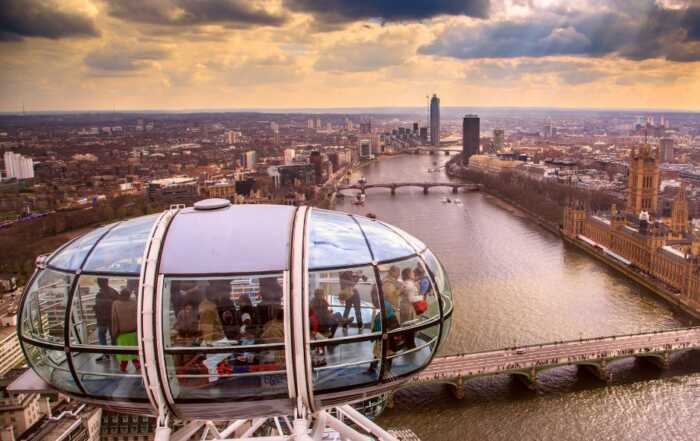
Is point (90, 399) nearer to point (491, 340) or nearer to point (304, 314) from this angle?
point (304, 314)

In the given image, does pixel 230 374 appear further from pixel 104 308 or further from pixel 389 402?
pixel 389 402

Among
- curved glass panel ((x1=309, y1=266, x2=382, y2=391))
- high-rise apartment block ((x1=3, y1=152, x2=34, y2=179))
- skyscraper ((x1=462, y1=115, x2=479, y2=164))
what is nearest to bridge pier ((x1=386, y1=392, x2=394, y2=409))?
curved glass panel ((x1=309, y1=266, x2=382, y2=391))

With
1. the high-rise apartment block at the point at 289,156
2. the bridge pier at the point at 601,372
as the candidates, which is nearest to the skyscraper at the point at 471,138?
the high-rise apartment block at the point at 289,156

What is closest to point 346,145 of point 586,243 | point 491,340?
point 586,243

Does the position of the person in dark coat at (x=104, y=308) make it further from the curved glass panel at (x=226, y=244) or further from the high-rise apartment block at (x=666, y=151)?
the high-rise apartment block at (x=666, y=151)

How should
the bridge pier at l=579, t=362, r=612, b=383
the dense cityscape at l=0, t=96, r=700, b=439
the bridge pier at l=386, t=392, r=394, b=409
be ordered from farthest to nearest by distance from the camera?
the dense cityscape at l=0, t=96, r=700, b=439, the bridge pier at l=579, t=362, r=612, b=383, the bridge pier at l=386, t=392, r=394, b=409

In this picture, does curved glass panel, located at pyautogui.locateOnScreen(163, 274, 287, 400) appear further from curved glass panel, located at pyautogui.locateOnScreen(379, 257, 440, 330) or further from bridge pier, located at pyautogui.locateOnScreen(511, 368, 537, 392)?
bridge pier, located at pyautogui.locateOnScreen(511, 368, 537, 392)

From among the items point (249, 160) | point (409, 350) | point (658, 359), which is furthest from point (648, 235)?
point (249, 160)
